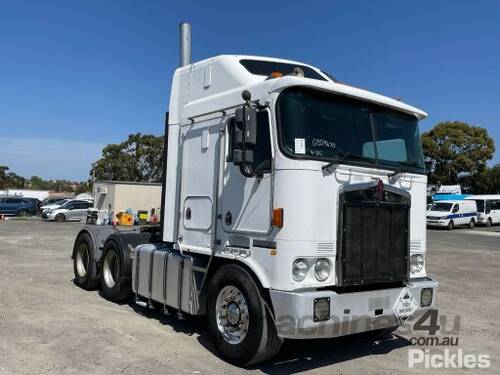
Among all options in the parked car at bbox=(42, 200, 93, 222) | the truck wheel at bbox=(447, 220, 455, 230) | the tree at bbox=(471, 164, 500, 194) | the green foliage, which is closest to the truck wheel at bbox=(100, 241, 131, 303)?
the parked car at bbox=(42, 200, 93, 222)

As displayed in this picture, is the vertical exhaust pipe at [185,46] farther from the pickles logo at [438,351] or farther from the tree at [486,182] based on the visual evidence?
the tree at [486,182]

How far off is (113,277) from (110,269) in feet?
0.69

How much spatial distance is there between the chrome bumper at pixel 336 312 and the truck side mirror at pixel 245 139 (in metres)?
1.36

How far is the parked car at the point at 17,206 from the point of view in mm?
41938

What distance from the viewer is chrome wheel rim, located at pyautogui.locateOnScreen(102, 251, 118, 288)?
8.41 metres

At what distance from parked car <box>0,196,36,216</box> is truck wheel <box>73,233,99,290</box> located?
3566 cm

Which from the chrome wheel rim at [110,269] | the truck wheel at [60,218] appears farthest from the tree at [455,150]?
the chrome wheel rim at [110,269]

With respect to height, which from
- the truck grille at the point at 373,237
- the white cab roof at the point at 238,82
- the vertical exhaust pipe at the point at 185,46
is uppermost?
the vertical exhaust pipe at the point at 185,46

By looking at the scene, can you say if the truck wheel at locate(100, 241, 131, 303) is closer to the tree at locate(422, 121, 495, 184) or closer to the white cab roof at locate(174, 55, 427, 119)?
the white cab roof at locate(174, 55, 427, 119)

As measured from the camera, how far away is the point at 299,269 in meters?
5.12

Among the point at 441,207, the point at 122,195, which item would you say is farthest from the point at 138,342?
the point at 441,207

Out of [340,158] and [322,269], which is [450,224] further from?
[322,269]

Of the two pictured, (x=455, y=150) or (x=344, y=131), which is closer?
(x=344, y=131)

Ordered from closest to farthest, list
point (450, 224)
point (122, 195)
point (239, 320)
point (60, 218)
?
point (239, 320) < point (60, 218) < point (450, 224) < point (122, 195)
